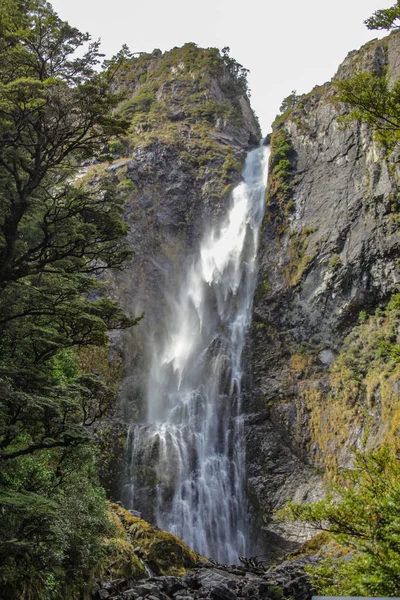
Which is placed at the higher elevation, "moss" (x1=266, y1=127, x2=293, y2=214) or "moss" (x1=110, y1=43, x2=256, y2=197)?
"moss" (x1=110, y1=43, x2=256, y2=197)

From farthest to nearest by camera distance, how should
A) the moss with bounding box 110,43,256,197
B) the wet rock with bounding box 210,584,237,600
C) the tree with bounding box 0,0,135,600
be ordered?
1. the moss with bounding box 110,43,256,197
2. the wet rock with bounding box 210,584,237,600
3. the tree with bounding box 0,0,135,600

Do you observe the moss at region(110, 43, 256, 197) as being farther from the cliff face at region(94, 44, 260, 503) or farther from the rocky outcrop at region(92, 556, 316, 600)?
the rocky outcrop at region(92, 556, 316, 600)

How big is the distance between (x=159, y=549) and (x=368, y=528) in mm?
12992

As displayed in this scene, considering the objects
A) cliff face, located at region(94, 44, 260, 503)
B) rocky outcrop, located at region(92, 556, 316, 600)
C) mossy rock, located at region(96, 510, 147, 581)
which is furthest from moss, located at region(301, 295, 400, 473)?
mossy rock, located at region(96, 510, 147, 581)

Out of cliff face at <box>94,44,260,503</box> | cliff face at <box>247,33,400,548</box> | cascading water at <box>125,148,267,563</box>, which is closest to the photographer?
cliff face at <box>247,33,400,548</box>

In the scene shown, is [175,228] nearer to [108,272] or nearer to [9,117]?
[108,272]

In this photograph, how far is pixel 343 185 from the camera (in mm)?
32844

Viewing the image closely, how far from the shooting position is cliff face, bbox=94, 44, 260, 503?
36.2 meters

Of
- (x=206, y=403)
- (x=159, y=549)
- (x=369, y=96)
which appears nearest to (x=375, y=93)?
(x=369, y=96)

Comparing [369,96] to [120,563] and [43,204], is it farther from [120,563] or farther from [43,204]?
[120,563]

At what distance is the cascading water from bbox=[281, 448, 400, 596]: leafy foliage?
19.2 m

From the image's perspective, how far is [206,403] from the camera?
100ft

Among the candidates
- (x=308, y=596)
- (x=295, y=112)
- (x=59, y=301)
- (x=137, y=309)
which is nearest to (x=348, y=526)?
(x=59, y=301)

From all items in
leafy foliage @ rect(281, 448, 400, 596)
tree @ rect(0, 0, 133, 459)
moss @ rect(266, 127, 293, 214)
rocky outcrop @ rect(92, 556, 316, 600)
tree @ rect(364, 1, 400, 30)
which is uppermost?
moss @ rect(266, 127, 293, 214)
